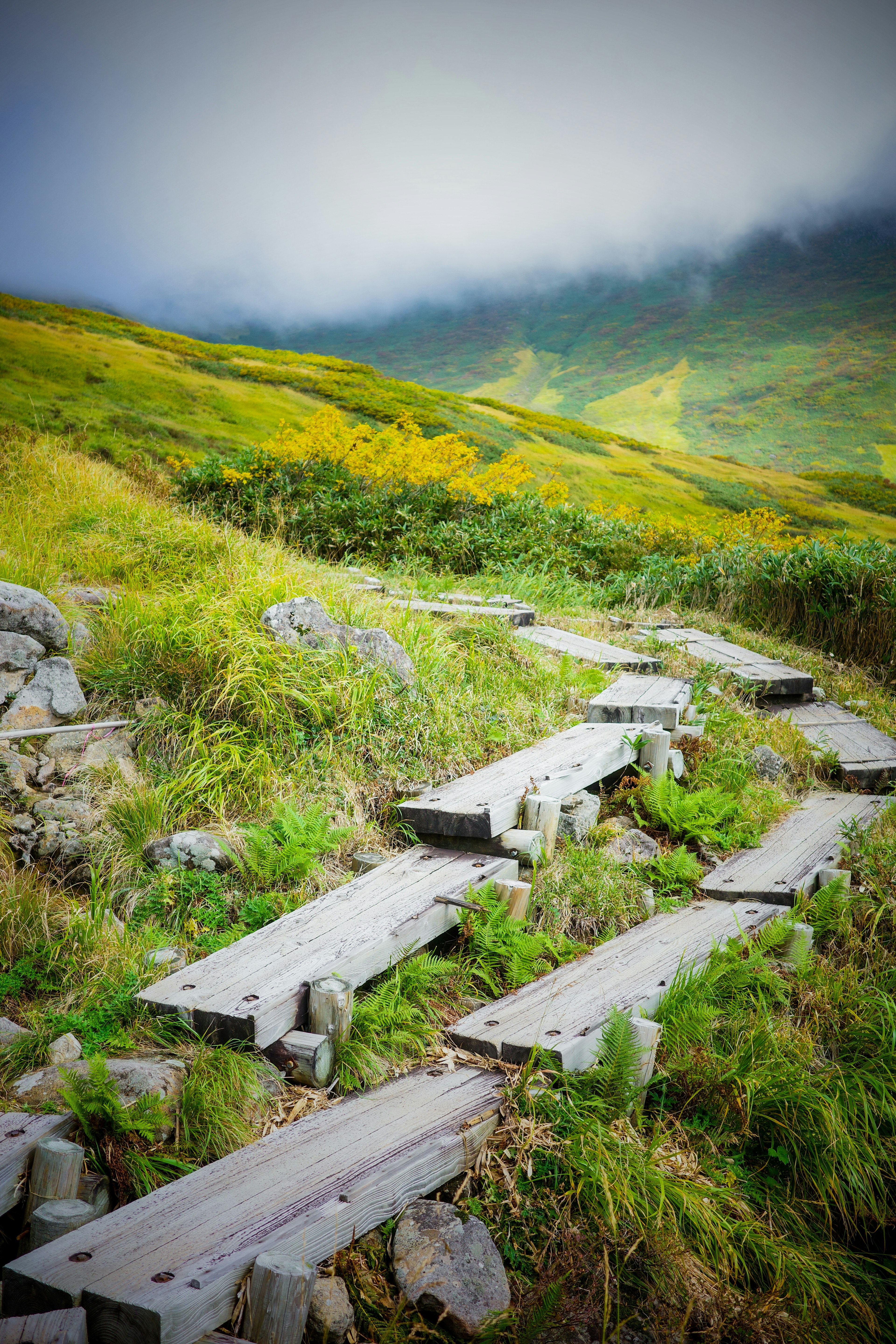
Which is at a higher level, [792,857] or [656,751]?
[656,751]

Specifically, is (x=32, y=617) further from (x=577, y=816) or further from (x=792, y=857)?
(x=792, y=857)

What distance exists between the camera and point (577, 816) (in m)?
4.09

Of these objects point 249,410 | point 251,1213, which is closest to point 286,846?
point 251,1213

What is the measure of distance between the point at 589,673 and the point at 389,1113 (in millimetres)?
4023

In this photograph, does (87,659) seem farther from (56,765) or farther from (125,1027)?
(125,1027)

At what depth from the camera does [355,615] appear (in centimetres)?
529

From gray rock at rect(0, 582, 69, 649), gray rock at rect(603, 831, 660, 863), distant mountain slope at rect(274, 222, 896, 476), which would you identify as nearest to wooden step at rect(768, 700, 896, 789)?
gray rock at rect(603, 831, 660, 863)

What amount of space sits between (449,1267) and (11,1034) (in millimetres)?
1650

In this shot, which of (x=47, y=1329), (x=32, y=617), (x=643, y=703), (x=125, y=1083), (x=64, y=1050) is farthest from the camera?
(x=643, y=703)

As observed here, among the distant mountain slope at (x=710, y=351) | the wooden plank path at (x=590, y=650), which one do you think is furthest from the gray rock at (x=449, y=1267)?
the distant mountain slope at (x=710, y=351)

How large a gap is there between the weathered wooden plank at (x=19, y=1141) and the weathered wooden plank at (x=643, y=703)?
12.4ft

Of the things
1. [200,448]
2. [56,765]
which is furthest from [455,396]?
[56,765]

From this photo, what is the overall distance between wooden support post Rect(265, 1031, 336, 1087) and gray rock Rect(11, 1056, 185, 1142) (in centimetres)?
32

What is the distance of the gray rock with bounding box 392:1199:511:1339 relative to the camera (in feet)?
5.94
